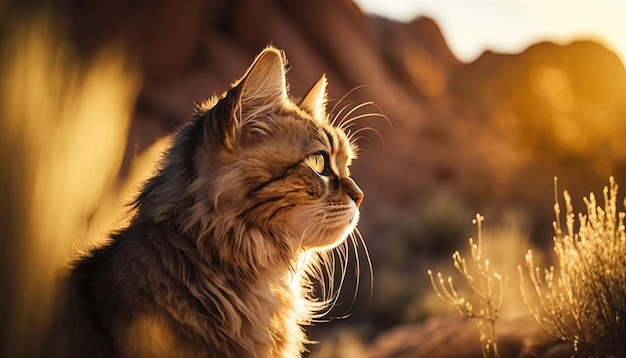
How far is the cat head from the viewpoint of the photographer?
2691 millimetres

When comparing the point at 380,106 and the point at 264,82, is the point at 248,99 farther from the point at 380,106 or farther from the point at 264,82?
the point at 380,106

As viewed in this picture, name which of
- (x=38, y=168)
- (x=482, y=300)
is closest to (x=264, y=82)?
(x=38, y=168)

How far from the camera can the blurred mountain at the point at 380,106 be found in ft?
42.3

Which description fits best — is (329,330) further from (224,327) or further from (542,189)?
(542,189)

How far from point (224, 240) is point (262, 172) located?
1.08ft

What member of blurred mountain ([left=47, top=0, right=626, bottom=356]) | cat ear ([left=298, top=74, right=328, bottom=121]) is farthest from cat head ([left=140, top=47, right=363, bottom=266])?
blurred mountain ([left=47, top=0, right=626, bottom=356])

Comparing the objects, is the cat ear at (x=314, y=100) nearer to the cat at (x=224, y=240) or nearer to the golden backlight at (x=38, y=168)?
the cat at (x=224, y=240)

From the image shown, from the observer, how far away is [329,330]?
821cm

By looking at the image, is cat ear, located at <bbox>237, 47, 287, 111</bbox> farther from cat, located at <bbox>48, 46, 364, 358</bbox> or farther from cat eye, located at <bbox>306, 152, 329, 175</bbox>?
cat eye, located at <bbox>306, 152, 329, 175</bbox>

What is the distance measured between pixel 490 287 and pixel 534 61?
2701cm

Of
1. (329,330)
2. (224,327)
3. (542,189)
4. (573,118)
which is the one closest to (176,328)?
(224,327)

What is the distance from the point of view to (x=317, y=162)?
3.10m

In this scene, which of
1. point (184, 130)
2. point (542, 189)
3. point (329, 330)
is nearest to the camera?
point (184, 130)

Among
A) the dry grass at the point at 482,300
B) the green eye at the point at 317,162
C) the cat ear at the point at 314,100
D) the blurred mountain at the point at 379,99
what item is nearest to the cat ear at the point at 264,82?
the green eye at the point at 317,162
